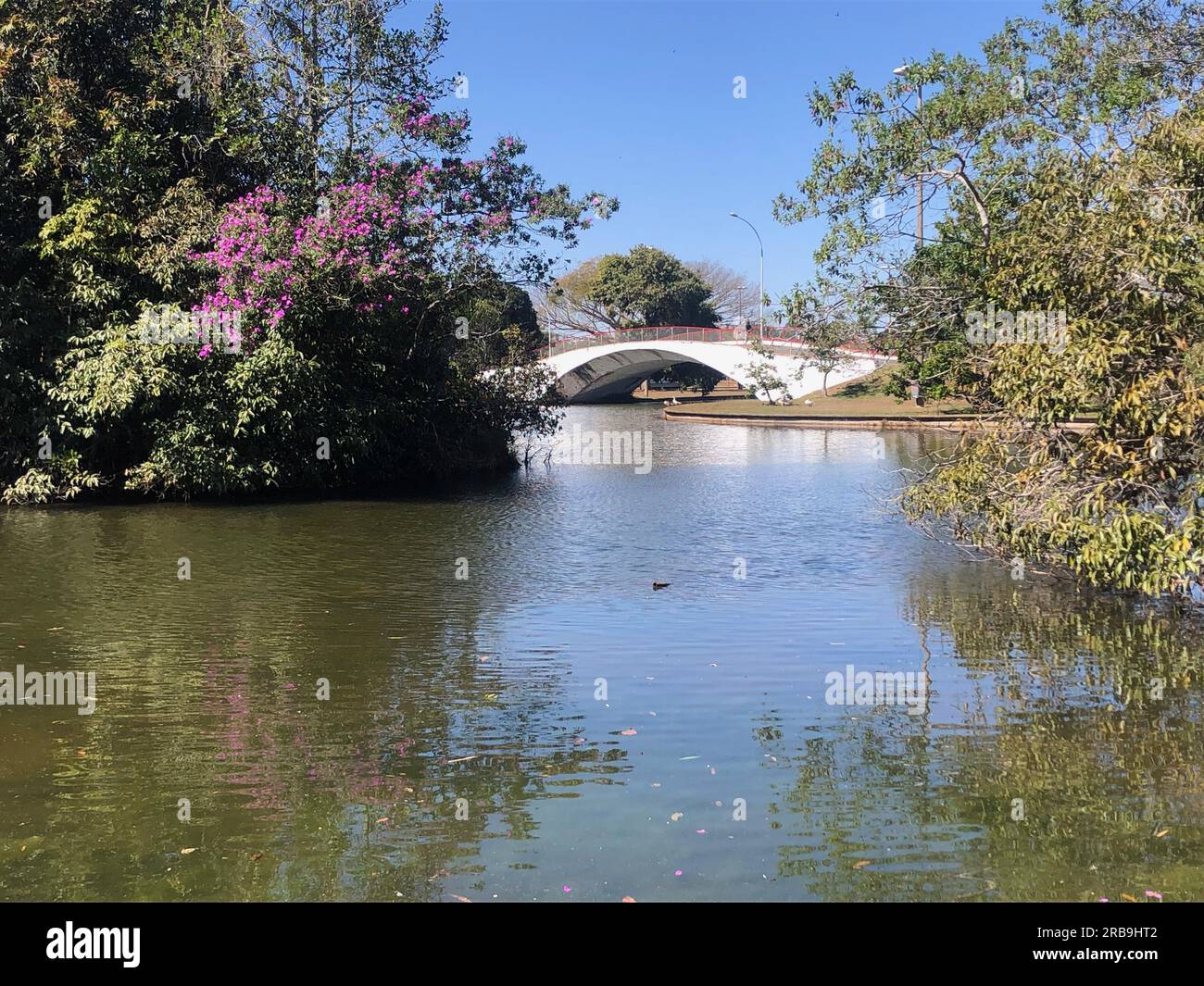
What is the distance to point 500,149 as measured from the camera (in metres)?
23.2

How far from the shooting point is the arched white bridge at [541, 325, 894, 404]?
53.4 metres

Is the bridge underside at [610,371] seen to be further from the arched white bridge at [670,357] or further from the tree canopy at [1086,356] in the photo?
the tree canopy at [1086,356]

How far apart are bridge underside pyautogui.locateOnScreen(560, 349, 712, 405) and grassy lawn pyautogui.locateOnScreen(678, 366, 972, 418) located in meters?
7.74

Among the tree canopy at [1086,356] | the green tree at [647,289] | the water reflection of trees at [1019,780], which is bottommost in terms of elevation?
the water reflection of trees at [1019,780]

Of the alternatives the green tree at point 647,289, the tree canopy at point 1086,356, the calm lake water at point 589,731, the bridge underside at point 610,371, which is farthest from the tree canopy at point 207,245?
the green tree at point 647,289

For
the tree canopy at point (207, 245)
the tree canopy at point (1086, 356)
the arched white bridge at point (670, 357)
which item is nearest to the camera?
the tree canopy at point (1086, 356)

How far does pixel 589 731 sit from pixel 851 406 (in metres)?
41.6

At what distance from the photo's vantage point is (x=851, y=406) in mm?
46781

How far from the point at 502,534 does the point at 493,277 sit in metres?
8.21

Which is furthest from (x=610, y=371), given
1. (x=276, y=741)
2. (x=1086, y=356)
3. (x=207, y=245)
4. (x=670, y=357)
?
(x=276, y=741)

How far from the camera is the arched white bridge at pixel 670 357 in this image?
175 feet

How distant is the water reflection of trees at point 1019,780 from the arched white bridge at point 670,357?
42381 mm
